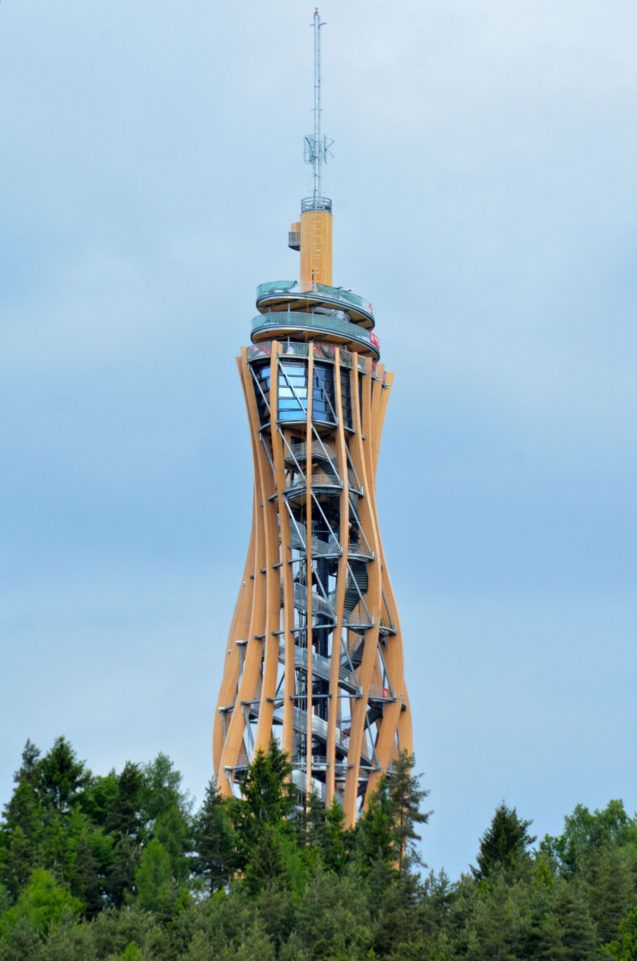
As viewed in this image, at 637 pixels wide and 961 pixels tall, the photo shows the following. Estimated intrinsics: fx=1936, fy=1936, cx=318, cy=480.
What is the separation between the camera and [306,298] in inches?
3519

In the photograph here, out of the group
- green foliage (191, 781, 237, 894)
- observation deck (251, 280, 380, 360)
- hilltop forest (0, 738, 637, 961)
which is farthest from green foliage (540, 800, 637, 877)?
observation deck (251, 280, 380, 360)

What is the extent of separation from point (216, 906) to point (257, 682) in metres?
27.5

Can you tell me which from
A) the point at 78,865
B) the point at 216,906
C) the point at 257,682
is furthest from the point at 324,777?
the point at 216,906

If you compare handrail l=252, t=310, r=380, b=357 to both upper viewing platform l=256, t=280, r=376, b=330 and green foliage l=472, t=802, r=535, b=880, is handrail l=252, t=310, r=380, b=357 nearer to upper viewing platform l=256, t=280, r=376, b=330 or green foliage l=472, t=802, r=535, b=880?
upper viewing platform l=256, t=280, r=376, b=330

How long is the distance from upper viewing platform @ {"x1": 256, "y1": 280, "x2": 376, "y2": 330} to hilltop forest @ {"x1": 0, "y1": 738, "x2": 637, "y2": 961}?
873 inches

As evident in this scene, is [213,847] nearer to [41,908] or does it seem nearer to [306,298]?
[41,908]

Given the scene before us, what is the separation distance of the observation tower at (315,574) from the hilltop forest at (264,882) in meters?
6.69

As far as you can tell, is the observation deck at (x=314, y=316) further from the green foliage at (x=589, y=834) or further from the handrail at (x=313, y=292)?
the green foliage at (x=589, y=834)

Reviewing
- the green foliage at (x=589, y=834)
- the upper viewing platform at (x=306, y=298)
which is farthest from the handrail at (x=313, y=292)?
the green foliage at (x=589, y=834)

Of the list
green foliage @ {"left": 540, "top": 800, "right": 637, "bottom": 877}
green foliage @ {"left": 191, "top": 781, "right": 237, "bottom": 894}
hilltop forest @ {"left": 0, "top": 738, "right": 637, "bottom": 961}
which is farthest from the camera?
green foliage @ {"left": 540, "top": 800, "right": 637, "bottom": 877}

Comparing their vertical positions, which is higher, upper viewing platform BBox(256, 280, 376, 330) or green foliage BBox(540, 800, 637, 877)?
upper viewing platform BBox(256, 280, 376, 330)

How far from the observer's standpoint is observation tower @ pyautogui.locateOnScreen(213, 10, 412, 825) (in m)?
85.2

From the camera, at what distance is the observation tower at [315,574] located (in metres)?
85.2

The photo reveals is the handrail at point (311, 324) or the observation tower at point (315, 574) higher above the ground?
the handrail at point (311, 324)
